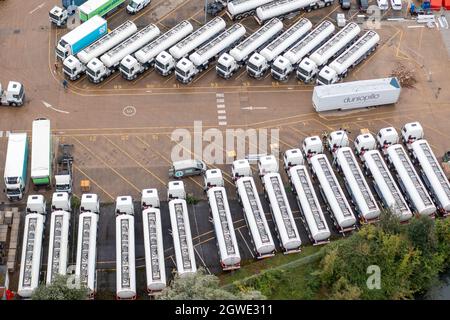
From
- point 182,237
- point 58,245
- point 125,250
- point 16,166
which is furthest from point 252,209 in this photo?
point 16,166

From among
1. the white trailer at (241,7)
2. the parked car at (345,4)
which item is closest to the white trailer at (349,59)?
the parked car at (345,4)

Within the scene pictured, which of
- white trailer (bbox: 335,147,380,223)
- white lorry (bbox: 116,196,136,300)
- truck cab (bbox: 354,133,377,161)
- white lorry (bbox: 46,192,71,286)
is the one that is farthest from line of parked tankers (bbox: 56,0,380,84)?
white lorry (bbox: 116,196,136,300)

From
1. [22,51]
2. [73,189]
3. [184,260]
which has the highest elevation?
[22,51]

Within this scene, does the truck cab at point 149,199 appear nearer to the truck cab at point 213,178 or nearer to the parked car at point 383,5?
the truck cab at point 213,178
